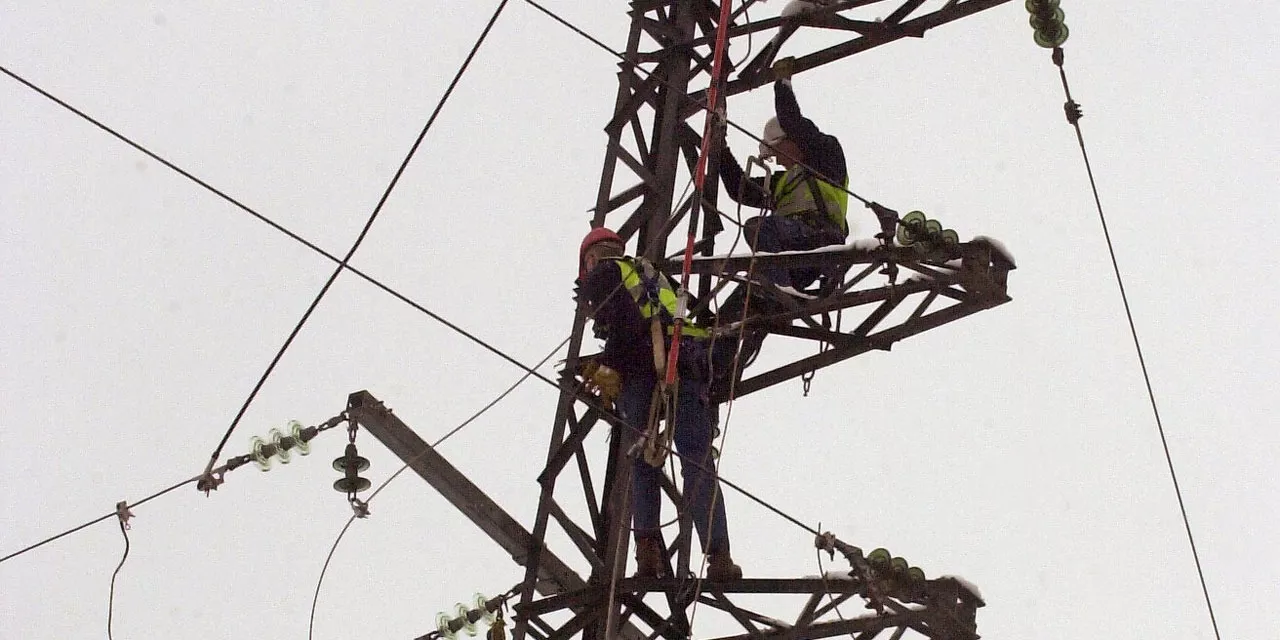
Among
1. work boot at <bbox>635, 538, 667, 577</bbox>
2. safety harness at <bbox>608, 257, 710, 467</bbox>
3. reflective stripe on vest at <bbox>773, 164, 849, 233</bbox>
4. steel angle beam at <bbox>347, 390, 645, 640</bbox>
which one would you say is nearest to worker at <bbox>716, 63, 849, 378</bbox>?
reflective stripe on vest at <bbox>773, 164, 849, 233</bbox>

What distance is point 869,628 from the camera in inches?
404

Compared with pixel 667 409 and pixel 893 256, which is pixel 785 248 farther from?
pixel 667 409

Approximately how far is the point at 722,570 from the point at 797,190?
7.95 feet

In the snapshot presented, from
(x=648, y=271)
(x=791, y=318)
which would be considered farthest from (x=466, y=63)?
(x=791, y=318)

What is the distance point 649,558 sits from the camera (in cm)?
1067

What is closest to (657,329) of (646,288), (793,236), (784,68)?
(646,288)

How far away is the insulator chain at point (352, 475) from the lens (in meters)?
10.4

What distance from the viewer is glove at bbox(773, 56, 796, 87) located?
39.0ft

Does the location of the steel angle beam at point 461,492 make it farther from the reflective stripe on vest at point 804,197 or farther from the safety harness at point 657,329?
the reflective stripe on vest at point 804,197

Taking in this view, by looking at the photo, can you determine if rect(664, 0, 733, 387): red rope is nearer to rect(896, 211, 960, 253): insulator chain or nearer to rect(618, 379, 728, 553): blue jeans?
rect(618, 379, 728, 553): blue jeans

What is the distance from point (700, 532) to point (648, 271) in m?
1.31

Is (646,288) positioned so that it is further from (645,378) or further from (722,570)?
(722,570)

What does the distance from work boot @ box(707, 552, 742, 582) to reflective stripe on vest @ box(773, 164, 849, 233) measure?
2211 mm

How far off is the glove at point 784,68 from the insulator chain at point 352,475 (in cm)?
319
